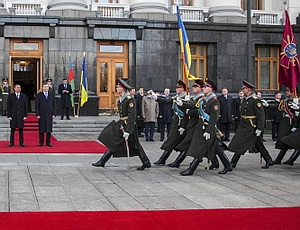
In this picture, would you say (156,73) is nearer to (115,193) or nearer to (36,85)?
(36,85)

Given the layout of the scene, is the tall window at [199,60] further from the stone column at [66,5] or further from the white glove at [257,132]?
the white glove at [257,132]

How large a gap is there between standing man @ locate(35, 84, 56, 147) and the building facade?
28.1 feet

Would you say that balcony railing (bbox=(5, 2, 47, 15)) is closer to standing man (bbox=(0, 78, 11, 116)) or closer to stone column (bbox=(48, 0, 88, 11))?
stone column (bbox=(48, 0, 88, 11))

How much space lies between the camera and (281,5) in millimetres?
28844

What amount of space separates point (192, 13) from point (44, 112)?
1353 cm

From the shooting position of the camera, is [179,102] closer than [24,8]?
Yes

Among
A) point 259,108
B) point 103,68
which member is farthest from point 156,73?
point 259,108

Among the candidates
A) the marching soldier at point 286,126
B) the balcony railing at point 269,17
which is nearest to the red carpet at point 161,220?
the marching soldier at point 286,126

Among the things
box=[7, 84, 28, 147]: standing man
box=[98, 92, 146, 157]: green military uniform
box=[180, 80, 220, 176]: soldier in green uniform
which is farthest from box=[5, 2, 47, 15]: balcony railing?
box=[180, 80, 220, 176]: soldier in green uniform

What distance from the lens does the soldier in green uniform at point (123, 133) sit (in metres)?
10.1

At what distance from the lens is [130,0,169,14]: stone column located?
25.7m

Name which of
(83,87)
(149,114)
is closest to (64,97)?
(83,87)

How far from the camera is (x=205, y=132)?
32.1 ft

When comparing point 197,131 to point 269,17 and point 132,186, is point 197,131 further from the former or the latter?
point 269,17
